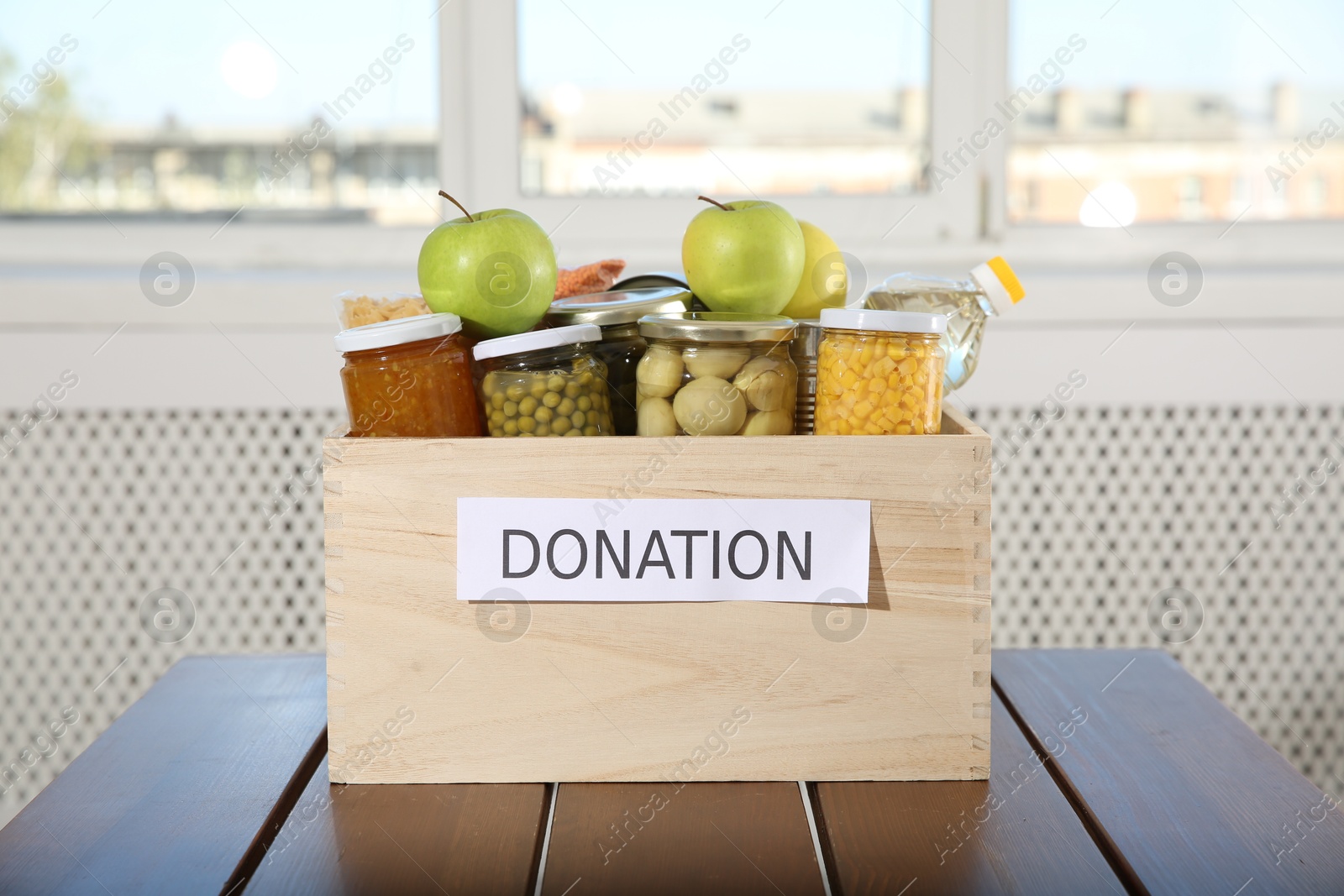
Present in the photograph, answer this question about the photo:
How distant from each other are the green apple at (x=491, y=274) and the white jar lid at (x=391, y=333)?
0.05 meters

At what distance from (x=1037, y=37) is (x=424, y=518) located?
58.5 inches

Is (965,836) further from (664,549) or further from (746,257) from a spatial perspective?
(746,257)


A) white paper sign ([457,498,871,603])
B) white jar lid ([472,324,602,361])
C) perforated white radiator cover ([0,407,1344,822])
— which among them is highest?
white jar lid ([472,324,602,361])

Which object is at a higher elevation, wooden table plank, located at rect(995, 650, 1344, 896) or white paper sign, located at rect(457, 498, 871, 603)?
white paper sign, located at rect(457, 498, 871, 603)

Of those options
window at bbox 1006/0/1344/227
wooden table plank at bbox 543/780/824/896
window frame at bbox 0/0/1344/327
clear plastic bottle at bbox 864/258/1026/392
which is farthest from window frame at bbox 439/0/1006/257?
wooden table plank at bbox 543/780/824/896

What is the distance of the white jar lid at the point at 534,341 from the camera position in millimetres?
684

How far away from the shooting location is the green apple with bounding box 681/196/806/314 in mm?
745

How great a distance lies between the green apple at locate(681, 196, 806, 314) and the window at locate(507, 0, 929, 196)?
1.08 metres

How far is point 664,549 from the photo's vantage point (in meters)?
0.68

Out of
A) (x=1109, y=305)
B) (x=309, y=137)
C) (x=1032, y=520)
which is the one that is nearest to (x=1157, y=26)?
(x=1109, y=305)

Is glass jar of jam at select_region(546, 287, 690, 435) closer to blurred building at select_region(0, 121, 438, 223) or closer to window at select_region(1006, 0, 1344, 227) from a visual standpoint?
blurred building at select_region(0, 121, 438, 223)

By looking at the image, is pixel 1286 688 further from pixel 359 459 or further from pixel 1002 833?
pixel 359 459

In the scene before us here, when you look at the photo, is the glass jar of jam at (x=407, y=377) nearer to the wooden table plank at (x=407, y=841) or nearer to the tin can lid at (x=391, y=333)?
the tin can lid at (x=391, y=333)

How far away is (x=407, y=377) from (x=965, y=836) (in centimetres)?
42
